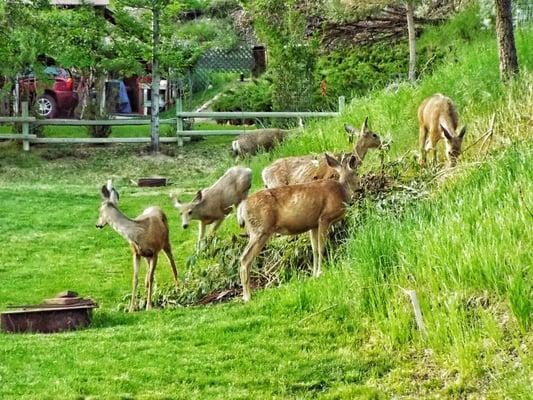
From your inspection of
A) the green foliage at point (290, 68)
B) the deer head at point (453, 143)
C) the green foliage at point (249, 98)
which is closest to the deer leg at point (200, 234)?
the deer head at point (453, 143)

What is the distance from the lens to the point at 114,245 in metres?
16.2

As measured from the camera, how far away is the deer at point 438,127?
12.1 metres

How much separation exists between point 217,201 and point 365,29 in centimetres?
2092

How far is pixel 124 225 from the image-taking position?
12336mm

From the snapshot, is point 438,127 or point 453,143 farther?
point 438,127

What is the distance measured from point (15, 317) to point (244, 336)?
2476 mm

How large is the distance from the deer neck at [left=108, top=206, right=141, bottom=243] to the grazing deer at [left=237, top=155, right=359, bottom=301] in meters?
1.68

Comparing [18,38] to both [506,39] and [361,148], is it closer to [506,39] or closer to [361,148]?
[361,148]

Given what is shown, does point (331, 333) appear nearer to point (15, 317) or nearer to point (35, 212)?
point (15, 317)

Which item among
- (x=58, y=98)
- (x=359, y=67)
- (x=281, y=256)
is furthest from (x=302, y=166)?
(x=58, y=98)

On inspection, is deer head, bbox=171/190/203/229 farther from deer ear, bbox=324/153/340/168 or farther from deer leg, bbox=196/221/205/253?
deer ear, bbox=324/153/340/168

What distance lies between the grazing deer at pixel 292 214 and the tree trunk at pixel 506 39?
3.89 m

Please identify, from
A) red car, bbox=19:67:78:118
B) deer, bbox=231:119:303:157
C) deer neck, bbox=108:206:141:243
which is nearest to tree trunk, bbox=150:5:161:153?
deer, bbox=231:119:303:157

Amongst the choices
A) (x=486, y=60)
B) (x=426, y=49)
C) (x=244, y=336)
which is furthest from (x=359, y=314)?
(x=426, y=49)
